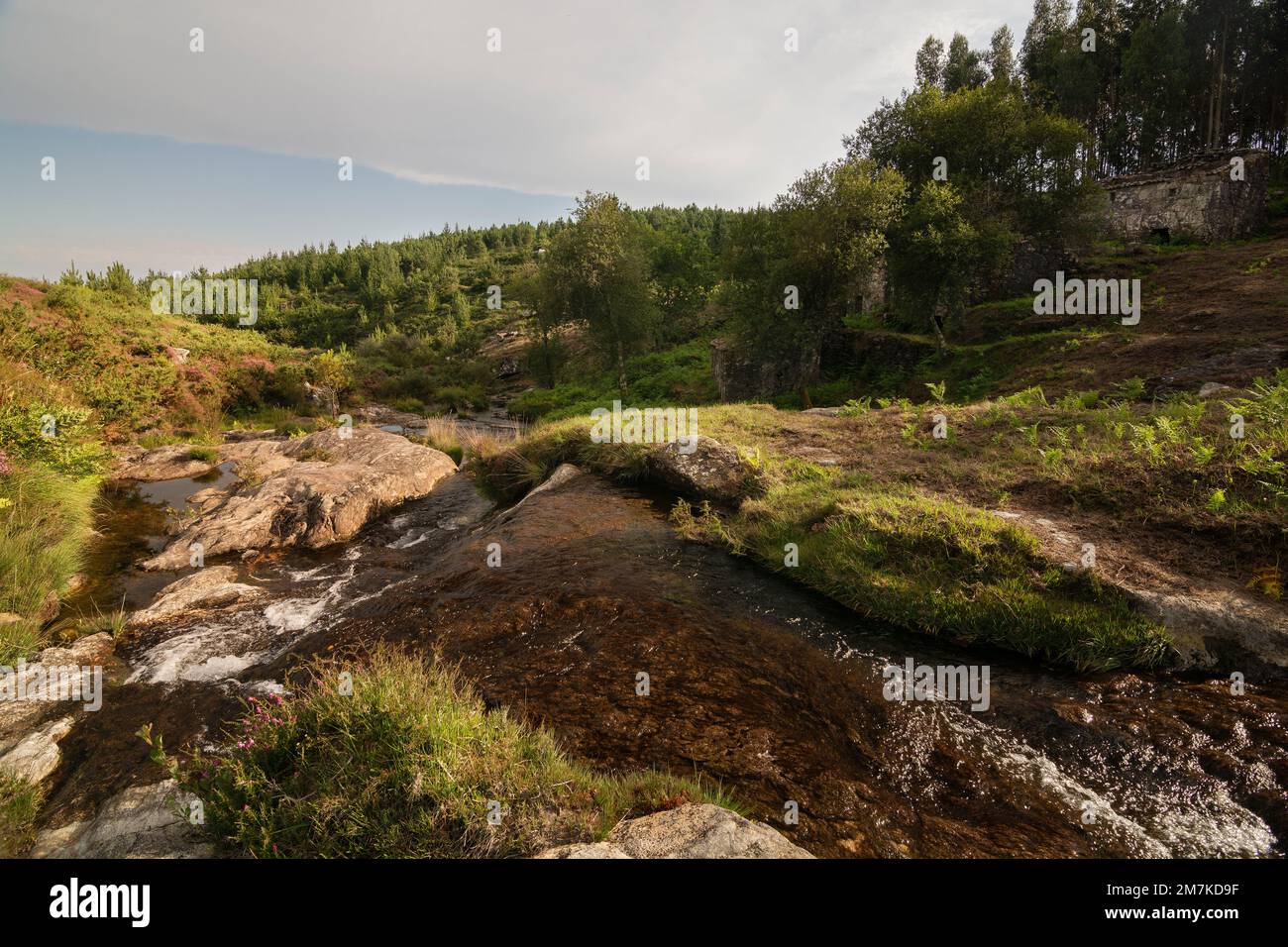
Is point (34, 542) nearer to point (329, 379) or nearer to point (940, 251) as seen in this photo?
point (940, 251)

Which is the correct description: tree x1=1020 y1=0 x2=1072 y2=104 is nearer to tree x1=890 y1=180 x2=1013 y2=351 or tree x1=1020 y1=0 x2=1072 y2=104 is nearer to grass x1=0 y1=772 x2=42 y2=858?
tree x1=890 y1=180 x2=1013 y2=351

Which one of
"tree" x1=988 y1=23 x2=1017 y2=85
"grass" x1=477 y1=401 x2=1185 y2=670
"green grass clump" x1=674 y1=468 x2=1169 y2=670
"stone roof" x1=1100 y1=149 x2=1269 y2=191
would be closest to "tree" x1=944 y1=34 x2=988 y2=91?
"tree" x1=988 y1=23 x2=1017 y2=85

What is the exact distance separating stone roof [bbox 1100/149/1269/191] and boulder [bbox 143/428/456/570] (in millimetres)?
45144

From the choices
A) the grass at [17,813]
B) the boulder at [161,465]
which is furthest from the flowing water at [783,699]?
the boulder at [161,465]

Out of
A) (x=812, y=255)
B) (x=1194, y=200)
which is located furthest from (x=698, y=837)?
(x=1194, y=200)

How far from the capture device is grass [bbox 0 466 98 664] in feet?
25.5

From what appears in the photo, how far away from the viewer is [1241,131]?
146 ft

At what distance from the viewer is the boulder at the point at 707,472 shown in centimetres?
1219

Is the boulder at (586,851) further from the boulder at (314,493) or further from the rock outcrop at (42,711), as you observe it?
the boulder at (314,493)

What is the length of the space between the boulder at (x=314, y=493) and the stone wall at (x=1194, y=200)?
42.3 metres

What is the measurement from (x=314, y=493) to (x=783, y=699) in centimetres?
1223
